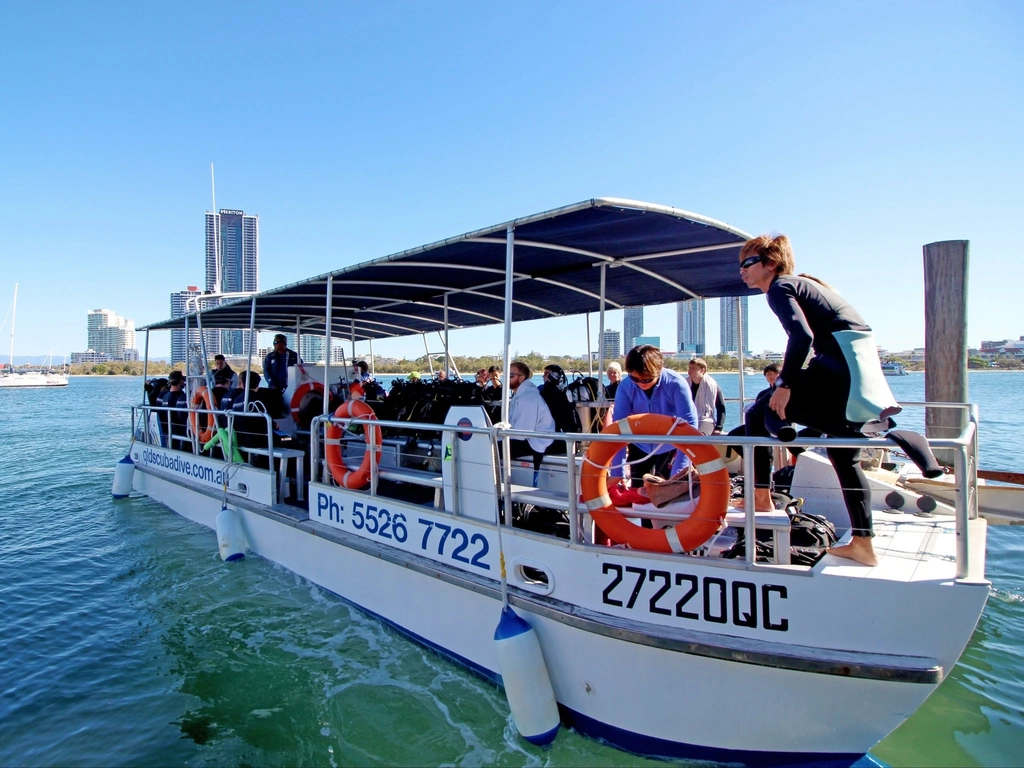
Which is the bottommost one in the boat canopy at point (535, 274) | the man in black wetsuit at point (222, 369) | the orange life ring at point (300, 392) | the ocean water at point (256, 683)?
the ocean water at point (256, 683)

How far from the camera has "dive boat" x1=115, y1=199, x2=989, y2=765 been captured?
2.90 m

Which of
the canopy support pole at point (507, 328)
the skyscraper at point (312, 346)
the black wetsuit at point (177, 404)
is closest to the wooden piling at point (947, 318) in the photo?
the canopy support pole at point (507, 328)

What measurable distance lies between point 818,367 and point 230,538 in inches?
255

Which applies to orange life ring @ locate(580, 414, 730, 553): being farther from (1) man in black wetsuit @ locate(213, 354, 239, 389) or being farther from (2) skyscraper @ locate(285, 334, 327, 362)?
(2) skyscraper @ locate(285, 334, 327, 362)

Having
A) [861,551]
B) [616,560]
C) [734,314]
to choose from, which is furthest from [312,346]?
[861,551]

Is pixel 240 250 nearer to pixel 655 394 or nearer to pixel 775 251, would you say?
pixel 655 394

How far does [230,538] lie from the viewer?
689 centimetres

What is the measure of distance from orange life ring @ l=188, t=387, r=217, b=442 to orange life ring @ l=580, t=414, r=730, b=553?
6.17 metres

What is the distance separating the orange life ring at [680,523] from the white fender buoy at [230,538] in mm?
5025

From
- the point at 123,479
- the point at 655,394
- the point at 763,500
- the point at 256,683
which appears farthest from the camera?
the point at 123,479

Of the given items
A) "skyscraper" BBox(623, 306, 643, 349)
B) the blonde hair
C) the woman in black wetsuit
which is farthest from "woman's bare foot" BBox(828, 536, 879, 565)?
"skyscraper" BBox(623, 306, 643, 349)

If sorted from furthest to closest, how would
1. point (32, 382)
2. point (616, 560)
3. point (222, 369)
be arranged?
point (32, 382), point (222, 369), point (616, 560)

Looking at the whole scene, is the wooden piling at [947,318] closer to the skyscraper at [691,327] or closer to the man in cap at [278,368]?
the skyscraper at [691,327]

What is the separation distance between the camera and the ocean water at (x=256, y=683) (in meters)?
3.84
